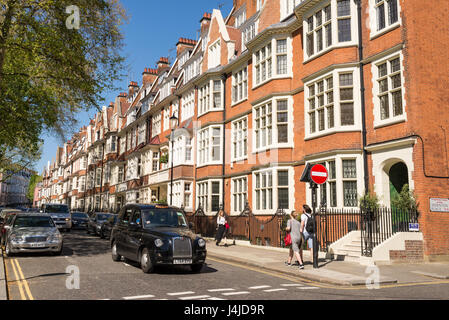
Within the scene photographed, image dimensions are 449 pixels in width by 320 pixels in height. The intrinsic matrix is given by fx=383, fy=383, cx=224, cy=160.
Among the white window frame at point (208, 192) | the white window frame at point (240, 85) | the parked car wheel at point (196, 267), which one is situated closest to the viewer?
the parked car wheel at point (196, 267)

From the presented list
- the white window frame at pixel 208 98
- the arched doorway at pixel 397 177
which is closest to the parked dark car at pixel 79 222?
the white window frame at pixel 208 98

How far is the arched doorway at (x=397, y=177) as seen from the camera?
49.2 ft

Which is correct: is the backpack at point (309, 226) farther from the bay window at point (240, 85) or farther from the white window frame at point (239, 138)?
the bay window at point (240, 85)

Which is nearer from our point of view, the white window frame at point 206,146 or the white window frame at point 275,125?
the white window frame at point 275,125

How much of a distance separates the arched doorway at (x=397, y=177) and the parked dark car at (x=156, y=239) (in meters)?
8.31

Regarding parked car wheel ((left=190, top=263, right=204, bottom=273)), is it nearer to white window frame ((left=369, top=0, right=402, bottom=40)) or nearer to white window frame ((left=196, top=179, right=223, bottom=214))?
A: white window frame ((left=369, top=0, right=402, bottom=40))

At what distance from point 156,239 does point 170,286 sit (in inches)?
77.1

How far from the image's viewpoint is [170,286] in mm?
8523

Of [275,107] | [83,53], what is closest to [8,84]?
[83,53]

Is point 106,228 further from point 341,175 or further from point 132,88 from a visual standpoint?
point 132,88

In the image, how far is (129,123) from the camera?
45.7 m

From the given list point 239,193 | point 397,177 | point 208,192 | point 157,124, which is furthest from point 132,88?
point 397,177
